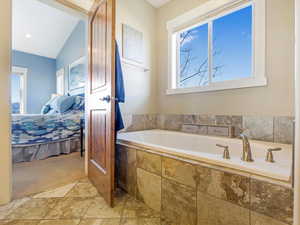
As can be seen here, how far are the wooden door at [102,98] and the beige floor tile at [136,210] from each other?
16 centimetres

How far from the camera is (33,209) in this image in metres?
1.33

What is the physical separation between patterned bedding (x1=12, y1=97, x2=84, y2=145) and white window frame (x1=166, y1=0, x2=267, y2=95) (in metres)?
1.89

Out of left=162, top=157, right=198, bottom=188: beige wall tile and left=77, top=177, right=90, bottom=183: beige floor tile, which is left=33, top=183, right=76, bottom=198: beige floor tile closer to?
left=77, top=177, right=90, bottom=183: beige floor tile

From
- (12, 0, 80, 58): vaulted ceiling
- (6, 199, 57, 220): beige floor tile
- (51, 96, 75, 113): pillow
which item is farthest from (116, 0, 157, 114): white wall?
(12, 0, 80, 58): vaulted ceiling

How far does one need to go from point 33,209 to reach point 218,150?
71.2 inches

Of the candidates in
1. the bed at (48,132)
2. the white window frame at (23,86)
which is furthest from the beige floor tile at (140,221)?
the white window frame at (23,86)

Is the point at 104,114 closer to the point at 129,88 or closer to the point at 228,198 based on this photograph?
the point at 129,88

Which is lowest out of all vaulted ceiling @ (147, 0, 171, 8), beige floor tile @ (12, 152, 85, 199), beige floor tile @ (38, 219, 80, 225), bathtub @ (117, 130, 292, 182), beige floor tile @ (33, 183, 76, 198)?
beige floor tile @ (38, 219, 80, 225)

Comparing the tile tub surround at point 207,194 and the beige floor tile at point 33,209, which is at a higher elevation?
the tile tub surround at point 207,194

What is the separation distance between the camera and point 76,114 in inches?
122

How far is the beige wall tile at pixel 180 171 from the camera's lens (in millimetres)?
1047

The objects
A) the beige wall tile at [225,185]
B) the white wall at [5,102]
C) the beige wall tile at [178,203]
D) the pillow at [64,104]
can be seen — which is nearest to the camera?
the beige wall tile at [225,185]

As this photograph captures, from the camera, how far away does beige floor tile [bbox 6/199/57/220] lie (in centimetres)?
124

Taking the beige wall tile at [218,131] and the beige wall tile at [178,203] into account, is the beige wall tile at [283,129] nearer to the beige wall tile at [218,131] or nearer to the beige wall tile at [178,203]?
the beige wall tile at [218,131]
